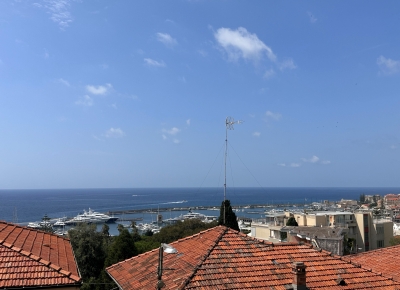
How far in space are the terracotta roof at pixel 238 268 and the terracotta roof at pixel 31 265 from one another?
171 centimetres

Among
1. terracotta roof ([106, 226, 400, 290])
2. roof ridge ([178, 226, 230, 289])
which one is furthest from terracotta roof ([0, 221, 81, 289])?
roof ridge ([178, 226, 230, 289])

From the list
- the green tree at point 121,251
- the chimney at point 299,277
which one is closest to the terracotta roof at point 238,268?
the chimney at point 299,277

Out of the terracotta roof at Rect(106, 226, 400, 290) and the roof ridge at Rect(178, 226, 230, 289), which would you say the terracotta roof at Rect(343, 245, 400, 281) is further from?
the roof ridge at Rect(178, 226, 230, 289)

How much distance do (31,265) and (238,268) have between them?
16.3 feet

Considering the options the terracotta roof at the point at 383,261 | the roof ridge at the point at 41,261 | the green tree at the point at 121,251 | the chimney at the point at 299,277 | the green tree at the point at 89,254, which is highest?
the roof ridge at the point at 41,261

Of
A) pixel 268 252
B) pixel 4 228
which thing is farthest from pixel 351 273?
pixel 4 228

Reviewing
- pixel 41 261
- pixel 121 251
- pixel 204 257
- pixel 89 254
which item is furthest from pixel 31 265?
pixel 89 254

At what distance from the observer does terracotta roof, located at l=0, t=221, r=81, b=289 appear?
25.3ft

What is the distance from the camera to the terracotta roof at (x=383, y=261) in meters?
11.4

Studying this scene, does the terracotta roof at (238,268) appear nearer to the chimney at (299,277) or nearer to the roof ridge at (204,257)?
the roof ridge at (204,257)

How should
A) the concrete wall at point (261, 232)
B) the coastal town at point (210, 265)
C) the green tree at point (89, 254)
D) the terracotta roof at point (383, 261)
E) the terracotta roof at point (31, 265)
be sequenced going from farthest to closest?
the concrete wall at point (261, 232) → the green tree at point (89, 254) → the terracotta roof at point (383, 261) → the coastal town at point (210, 265) → the terracotta roof at point (31, 265)

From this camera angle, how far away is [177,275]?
28.9 ft

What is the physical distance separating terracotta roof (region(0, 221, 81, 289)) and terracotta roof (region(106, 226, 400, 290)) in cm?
171

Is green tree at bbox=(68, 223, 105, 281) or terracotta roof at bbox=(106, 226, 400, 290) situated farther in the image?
green tree at bbox=(68, 223, 105, 281)
